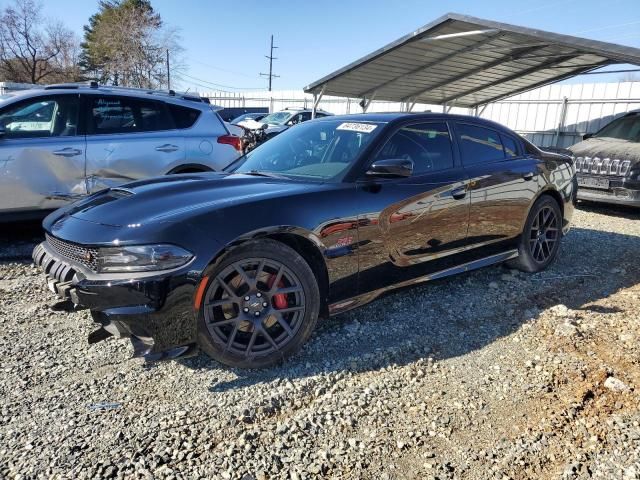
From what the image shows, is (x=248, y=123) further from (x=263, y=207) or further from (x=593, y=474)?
(x=593, y=474)

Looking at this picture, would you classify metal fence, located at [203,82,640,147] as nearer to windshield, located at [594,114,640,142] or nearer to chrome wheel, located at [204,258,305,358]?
windshield, located at [594,114,640,142]

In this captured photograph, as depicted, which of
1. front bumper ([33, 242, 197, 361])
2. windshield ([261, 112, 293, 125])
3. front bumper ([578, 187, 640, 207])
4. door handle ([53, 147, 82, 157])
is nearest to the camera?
front bumper ([33, 242, 197, 361])

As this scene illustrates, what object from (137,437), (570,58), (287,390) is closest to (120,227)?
(137,437)

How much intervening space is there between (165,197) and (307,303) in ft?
3.68

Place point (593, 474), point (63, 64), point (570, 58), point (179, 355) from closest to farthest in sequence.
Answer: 1. point (593, 474)
2. point (179, 355)
3. point (570, 58)
4. point (63, 64)

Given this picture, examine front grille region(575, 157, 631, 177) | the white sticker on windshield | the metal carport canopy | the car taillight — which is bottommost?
front grille region(575, 157, 631, 177)

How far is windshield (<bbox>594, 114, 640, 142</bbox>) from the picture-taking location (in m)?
8.88

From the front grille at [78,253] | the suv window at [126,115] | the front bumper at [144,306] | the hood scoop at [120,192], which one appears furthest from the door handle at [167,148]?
the front bumper at [144,306]

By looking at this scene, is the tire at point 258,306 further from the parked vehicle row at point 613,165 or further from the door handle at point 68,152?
the parked vehicle row at point 613,165

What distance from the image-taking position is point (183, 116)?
6.12 meters

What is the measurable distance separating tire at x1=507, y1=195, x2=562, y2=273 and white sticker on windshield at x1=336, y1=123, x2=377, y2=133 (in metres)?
2.03

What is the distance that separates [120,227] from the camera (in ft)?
8.95

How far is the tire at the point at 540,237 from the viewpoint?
479 centimetres

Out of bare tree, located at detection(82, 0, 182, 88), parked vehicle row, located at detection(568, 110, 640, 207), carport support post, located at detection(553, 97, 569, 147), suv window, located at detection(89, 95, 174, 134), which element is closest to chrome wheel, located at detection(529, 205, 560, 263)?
parked vehicle row, located at detection(568, 110, 640, 207)
